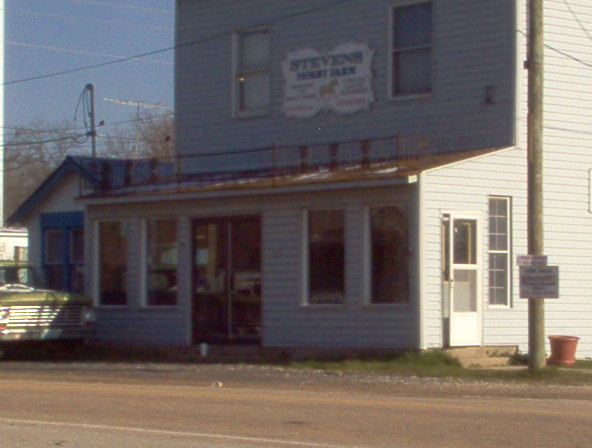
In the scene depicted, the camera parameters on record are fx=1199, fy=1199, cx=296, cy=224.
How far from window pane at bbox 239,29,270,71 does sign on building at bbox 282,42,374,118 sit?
0.73 metres

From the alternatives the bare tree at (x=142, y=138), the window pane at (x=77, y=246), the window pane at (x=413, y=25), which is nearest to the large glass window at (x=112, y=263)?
the window pane at (x=77, y=246)

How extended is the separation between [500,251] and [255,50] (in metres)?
8.22

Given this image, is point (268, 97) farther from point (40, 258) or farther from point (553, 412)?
point (553, 412)

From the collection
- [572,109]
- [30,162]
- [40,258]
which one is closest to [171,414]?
[572,109]

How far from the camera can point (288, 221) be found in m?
23.4

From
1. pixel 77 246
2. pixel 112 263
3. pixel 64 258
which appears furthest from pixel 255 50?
pixel 64 258

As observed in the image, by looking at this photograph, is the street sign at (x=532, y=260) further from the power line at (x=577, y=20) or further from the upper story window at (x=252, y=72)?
the upper story window at (x=252, y=72)

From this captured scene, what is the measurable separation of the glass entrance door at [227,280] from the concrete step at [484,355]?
4393 mm

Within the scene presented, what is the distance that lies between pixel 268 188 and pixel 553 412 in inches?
410

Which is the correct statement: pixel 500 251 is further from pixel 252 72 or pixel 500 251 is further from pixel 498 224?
pixel 252 72

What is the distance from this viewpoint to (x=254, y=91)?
90.5ft

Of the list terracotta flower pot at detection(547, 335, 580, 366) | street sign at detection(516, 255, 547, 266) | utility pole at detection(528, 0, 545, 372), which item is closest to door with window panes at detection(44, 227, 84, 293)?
terracotta flower pot at detection(547, 335, 580, 366)

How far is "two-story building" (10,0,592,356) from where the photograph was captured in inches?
867

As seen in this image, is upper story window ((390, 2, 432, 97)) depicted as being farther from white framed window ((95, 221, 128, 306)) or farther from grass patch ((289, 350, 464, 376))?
white framed window ((95, 221, 128, 306))
